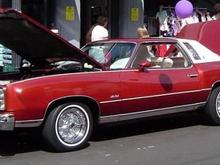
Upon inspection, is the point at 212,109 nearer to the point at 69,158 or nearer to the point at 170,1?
the point at 69,158

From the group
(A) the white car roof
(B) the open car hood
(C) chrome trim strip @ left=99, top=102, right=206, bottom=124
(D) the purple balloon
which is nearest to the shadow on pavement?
(C) chrome trim strip @ left=99, top=102, right=206, bottom=124

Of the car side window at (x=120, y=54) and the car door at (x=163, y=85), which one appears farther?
the car side window at (x=120, y=54)

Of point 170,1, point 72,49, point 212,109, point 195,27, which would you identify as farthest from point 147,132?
point 170,1

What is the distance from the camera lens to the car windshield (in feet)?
28.6

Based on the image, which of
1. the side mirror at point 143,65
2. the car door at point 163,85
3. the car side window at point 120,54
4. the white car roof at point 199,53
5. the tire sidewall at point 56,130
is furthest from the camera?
the white car roof at point 199,53

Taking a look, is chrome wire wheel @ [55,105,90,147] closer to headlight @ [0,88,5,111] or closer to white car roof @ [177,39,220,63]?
headlight @ [0,88,5,111]

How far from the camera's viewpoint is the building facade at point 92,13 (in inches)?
589

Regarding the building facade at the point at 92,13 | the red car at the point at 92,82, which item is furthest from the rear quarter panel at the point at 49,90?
the building facade at the point at 92,13

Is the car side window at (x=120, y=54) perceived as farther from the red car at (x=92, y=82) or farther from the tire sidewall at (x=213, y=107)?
the tire sidewall at (x=213, y=107)

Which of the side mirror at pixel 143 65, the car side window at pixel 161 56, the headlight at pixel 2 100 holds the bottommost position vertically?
the headlight at pixel 2 100

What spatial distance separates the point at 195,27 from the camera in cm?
1162

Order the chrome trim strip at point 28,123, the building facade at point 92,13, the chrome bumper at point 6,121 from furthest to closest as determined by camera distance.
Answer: the building facade at point 92,13, the chrome trim strip at point 28,123, the chrome bumper at point 6,121

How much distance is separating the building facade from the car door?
599cm

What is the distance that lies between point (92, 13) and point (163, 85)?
8178mm
